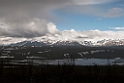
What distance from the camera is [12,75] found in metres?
16.2

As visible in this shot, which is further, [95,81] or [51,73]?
[51,73]

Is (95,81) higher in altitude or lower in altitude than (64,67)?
lower

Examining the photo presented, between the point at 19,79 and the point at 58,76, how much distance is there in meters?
2.99

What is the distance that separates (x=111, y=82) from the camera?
15.2m

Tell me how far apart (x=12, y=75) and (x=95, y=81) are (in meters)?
6.52

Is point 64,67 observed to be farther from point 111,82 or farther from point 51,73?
point 111,82

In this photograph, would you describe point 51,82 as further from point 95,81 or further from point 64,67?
point 95,81

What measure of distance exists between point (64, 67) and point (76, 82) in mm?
1636

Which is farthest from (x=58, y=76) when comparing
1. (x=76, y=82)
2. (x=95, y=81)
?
(x=95, y=81)

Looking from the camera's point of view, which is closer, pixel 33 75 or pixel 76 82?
pixel 76 82

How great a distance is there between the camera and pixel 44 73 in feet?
54.3

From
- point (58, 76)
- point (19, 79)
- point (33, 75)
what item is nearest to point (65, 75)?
point (58, 76)

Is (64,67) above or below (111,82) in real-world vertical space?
above

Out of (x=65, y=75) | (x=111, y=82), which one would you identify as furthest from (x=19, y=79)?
(x=111, y=82)
